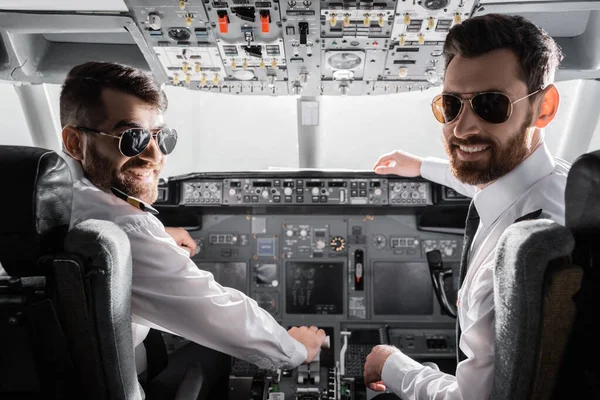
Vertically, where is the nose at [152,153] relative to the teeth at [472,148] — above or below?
below

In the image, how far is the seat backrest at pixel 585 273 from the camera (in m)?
0.97

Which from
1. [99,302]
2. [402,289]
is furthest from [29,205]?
[402,289]

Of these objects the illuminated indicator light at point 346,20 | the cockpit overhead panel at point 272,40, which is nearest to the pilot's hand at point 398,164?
the cockpit overhead panel at point 272,40

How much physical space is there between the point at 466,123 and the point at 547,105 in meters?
0.24

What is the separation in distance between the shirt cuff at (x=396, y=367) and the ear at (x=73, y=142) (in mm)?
Answer: 1301

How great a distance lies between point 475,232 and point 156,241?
3.65 ft

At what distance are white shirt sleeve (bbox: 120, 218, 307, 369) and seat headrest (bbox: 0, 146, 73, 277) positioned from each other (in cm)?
36

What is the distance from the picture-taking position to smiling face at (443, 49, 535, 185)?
57.2 inches

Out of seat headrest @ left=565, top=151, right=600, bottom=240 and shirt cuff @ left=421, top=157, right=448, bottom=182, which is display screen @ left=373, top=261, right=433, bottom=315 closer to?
shirt cuff @ left=421, top=157, right=448, bottom=182

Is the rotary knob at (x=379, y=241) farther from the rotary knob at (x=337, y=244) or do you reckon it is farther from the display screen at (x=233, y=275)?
the display screen at (x=233, y=275)

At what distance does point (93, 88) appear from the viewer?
1669mm

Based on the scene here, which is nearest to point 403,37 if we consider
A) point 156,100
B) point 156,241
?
point 156,100

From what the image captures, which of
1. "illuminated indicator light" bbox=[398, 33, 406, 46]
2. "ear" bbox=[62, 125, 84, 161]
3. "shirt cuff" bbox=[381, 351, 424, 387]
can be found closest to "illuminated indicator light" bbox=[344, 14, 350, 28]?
"illuminated indicator light" bbox=[398, 33, 406, 46]

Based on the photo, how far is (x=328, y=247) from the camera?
332 centimetres
